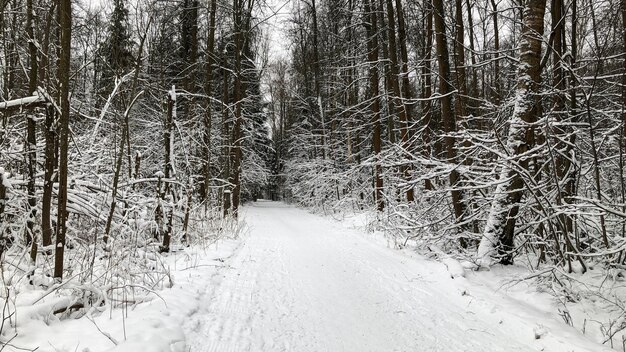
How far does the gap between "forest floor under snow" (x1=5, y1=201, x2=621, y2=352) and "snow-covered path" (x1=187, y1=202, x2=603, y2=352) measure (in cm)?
1

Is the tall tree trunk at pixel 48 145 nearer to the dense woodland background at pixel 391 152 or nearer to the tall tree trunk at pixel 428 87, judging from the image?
the dense woodland background at pixel 391 152

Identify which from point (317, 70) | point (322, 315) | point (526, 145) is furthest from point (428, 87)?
point (317, 70)

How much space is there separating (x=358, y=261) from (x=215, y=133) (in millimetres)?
11379

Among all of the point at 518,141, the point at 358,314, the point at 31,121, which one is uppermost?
the point at 31,121

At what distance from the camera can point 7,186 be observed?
3477 millimetres

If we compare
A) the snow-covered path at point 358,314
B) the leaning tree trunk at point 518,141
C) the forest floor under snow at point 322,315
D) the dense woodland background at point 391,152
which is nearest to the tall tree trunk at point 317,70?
the dense woodland background at point 391,152

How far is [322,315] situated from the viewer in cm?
419

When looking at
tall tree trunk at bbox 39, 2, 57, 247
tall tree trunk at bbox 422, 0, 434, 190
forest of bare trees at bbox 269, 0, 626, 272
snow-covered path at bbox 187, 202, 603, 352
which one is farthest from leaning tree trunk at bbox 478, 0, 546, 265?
tall tree trunk at bbox 39, 2, 57, 247

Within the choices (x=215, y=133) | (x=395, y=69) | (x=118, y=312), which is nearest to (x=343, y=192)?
(x=215, y=133)

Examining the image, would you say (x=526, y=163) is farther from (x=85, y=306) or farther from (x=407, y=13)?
(x=407, y=13)

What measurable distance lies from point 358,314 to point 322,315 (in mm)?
431

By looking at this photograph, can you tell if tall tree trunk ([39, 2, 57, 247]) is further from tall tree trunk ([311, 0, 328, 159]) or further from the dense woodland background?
tall tree trunk ([311, 0, 328, 159])

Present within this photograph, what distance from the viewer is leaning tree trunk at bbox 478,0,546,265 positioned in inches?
213

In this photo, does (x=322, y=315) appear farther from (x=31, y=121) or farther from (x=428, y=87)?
(x=428, y=87)
